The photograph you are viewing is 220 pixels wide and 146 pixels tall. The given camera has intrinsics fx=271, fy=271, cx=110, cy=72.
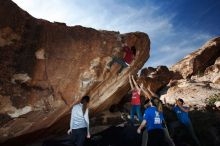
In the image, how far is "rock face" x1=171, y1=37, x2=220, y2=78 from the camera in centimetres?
3244

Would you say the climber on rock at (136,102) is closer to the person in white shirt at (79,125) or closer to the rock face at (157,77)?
the person in white shirt at (79,125)

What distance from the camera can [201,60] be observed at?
33.0 meters

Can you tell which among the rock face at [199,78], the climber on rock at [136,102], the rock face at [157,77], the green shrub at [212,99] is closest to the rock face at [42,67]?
the climber on rock at [136,102]

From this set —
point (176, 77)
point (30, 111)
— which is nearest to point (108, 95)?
point (30, 111)

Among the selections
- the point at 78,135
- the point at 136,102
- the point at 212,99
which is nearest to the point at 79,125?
the point at 78,135

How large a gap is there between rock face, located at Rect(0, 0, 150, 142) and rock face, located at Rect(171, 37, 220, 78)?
23.3m

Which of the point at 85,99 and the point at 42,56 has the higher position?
the point at 42,56

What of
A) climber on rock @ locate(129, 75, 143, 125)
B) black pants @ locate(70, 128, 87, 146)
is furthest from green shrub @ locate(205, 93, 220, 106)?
black pants @ locate(70, 128, 87, 146)

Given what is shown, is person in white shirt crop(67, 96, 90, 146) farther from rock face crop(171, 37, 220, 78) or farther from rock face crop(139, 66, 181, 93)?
rock face crop(171, 37, 220, 78)

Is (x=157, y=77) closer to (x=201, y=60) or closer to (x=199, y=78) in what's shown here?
(x=199, y=78)

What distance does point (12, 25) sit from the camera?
874cm

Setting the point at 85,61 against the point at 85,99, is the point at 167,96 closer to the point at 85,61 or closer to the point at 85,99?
the point at 85,61

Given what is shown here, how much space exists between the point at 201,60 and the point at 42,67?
27.3m

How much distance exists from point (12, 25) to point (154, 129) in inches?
217
